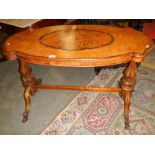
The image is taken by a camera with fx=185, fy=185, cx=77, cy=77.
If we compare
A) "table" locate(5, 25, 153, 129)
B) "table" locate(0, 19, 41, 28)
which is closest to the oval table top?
"table" locate(5, 25, 153, 129)

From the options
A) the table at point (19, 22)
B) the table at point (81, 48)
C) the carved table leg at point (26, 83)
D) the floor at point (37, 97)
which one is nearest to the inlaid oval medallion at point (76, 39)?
the table at point (81, 48)

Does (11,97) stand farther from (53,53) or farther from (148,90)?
(148,90)

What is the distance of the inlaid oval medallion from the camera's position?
1.72m

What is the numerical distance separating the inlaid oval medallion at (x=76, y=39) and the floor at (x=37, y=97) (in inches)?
33.3

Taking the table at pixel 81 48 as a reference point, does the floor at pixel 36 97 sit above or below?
below

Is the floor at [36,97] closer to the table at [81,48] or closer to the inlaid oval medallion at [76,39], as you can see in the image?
the table at [81,48]

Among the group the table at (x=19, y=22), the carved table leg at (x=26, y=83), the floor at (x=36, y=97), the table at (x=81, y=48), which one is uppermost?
the table at (x=19, y=22)

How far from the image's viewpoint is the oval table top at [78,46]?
4.97 feet

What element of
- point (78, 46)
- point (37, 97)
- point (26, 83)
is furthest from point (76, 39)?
point (37, 97)

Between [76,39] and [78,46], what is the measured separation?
20cm

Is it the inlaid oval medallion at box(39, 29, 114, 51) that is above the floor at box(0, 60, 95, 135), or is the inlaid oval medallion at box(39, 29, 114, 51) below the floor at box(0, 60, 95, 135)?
above

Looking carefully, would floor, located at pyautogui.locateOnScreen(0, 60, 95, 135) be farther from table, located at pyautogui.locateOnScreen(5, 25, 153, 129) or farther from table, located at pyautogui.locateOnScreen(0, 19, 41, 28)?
table, located at pyautogui.locateOnScreen(0, 19, 41, 28)

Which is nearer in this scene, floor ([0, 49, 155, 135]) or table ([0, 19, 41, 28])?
floor ([0, 49, 155, 135])

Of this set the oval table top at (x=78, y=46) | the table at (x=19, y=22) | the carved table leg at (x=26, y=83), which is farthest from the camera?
the table at (x=19, y=22)
